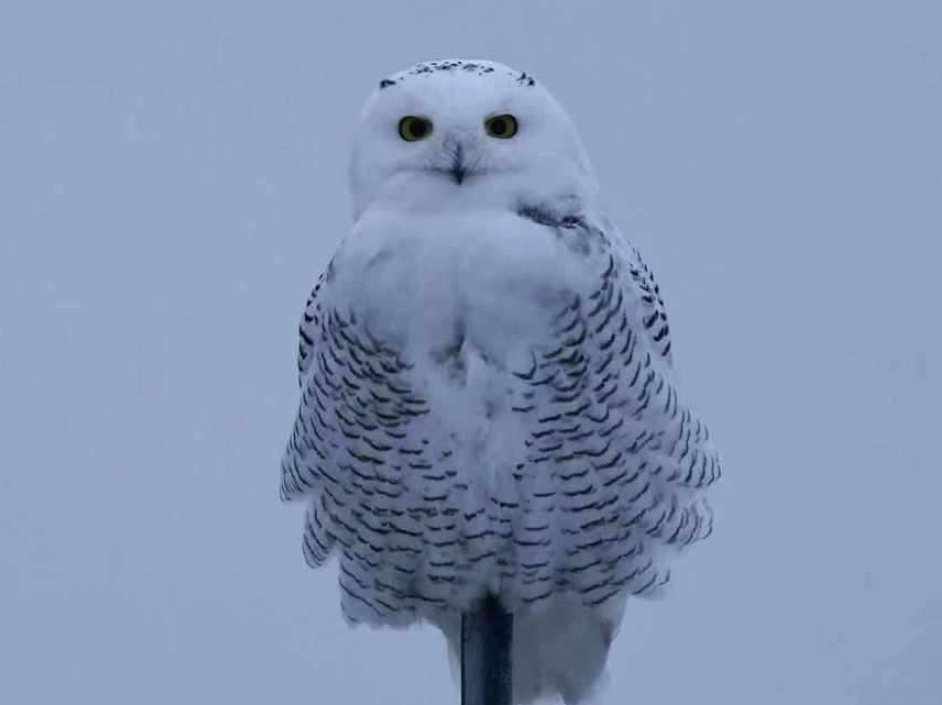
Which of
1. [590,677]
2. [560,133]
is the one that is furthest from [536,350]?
[590,677]

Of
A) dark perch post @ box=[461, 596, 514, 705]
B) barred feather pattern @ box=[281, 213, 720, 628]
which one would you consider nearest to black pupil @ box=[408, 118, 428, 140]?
barred feather pattern @ box=[281, 213, 720, 628]

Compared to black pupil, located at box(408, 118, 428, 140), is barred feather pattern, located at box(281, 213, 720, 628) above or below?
below

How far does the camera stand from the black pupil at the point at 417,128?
1.92 m

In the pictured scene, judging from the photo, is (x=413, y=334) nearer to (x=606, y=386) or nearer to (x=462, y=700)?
(x=606, y=386)

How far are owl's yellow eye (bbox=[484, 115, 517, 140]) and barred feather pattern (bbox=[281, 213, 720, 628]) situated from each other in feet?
0.38

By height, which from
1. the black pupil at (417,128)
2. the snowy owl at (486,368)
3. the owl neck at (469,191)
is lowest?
the snowy owl at (486,368)

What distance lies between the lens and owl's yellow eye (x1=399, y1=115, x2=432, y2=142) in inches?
75.2

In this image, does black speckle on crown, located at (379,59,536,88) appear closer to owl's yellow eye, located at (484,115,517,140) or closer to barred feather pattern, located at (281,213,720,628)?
owl's yellow eye, located at (484,115,517,140)

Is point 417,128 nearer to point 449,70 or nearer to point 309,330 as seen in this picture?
point 449,70

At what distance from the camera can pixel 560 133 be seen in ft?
6.46

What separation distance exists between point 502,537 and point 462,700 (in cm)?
31

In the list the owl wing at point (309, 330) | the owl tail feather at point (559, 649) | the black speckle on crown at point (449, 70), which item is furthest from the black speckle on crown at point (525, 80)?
the owl tail feather at point (559, 649)

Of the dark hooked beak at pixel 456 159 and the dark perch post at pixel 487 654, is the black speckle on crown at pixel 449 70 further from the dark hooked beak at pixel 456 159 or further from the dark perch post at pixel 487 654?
the dark perch post at pixel 487 654

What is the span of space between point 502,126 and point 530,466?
372mm
